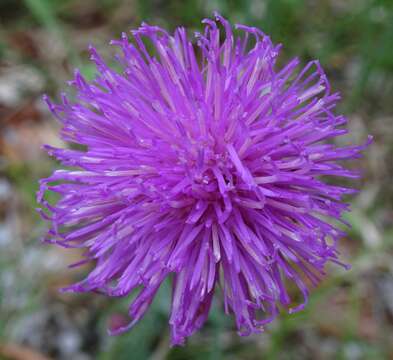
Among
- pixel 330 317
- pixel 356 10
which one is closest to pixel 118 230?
pixel 330 317

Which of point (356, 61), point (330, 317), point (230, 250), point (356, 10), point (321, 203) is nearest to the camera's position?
point (230, 250)

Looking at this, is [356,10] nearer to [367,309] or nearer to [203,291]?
[367,309]

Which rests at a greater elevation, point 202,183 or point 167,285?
point 202,183

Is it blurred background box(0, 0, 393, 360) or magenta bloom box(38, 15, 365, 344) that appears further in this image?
blurred background box(0, 0, 393, 360)

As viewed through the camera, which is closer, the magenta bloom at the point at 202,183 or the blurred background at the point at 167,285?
the magenta bloom at the point at 202,183

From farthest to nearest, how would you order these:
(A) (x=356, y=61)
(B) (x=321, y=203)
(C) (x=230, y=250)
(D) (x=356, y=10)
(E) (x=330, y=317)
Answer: (A) (x=356, y=61)
(D) (x=356, y=10)
(E) (x=330, y=317)
(B) (x=321, y=203)
(C) (x=230, y=250)
